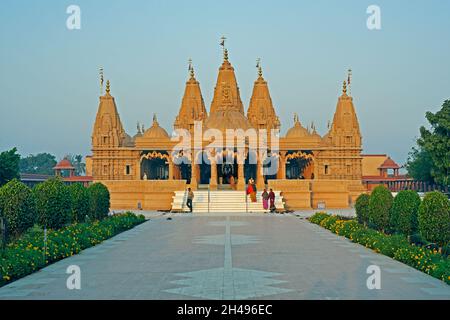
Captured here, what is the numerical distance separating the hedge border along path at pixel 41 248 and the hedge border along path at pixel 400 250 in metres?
7.20

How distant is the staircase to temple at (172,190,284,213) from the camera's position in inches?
1350

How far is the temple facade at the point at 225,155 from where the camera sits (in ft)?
123

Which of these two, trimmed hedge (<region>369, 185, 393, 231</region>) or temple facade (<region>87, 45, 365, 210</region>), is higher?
temple facade (<region>87, 45, 365, 210</region>)

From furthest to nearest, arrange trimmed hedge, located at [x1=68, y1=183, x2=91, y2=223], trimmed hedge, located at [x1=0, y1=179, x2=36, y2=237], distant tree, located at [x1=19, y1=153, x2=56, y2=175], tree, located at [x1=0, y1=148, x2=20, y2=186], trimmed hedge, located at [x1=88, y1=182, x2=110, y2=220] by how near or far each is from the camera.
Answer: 1. distant tree, located at [x1=19, y1=153, x2=56, y2=175]
2. tree, located at [x1=0, y1=148, x2=20, y2=186]
3. trimmed hedge, located at [x1=88, y1=182, x2=110, y2=220]
4. trimmed hedge, located at [x1=68, y1=183, x2=91, y2=223]
5. trimmed hedge, located at [x1=0, y1=179, x2=36, y2=237]

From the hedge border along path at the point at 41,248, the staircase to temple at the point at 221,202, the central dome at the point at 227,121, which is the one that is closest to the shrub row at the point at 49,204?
the hedge border along path at the point at 41,248

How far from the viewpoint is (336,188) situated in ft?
128

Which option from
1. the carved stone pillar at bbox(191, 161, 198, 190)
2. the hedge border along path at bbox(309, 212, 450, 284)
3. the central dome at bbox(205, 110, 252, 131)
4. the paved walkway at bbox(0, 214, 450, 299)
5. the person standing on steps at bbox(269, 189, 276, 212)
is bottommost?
the paved walkway at bbox(0, 214, 450, 299)

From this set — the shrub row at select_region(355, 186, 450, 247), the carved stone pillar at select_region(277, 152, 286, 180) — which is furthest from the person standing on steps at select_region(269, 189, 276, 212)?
the carved stone pillar at select_region(277, 152, 286, 180)

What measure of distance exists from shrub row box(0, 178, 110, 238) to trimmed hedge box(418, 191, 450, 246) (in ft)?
32.9

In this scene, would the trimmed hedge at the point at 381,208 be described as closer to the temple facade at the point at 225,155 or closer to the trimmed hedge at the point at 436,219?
the trimmed hedge at the point at 436,219

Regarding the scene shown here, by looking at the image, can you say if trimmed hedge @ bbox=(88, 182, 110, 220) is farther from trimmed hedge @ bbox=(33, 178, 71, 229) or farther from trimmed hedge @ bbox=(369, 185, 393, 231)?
trimmed hedge @ bbox=(369, 185, 393, 231)
